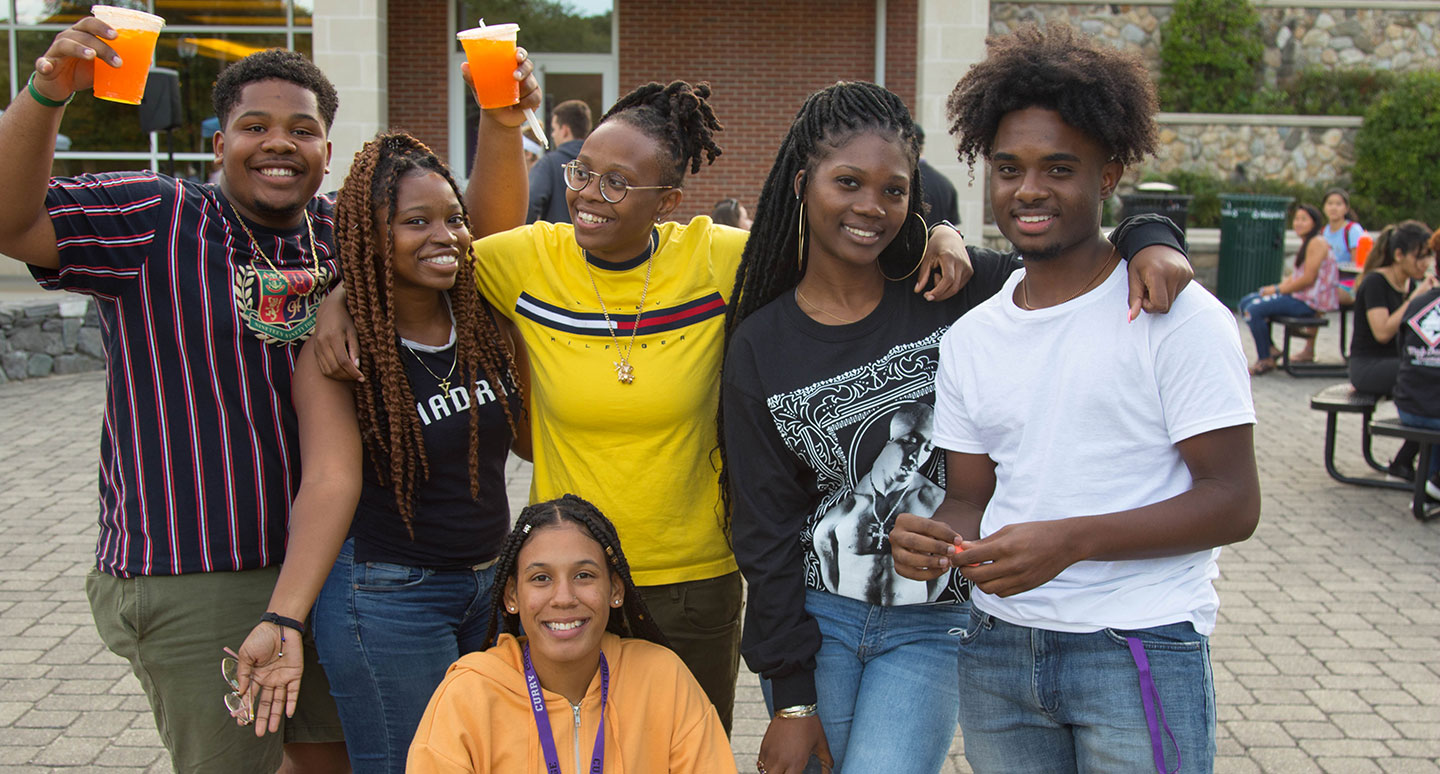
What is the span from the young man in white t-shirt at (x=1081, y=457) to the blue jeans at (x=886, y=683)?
0.18 meters

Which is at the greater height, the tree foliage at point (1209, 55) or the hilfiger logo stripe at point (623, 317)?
the tree foliage at point (1209, 55)

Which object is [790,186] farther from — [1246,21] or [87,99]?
[1246,21]

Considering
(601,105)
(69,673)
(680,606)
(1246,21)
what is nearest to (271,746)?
(680,606)

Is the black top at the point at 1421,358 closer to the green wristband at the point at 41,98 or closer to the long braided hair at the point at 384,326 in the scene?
the long braided hair at the point at 384,326

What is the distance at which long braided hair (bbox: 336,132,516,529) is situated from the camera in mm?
2707

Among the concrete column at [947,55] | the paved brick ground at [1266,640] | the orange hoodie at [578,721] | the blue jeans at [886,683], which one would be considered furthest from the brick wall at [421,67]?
the blue jeans at [886,683]

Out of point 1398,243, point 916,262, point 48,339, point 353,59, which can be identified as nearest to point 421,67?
point 353,59

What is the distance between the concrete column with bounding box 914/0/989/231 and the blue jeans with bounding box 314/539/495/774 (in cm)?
1196

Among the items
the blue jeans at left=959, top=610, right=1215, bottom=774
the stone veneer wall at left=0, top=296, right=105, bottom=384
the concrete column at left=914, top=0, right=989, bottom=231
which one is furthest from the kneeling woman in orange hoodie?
the concrete column at left=914, top=0, right=989, bottom=231

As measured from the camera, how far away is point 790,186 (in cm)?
275

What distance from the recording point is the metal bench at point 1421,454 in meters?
6.78

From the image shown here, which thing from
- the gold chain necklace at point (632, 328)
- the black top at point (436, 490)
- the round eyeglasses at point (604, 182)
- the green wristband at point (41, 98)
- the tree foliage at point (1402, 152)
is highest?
the tree foliage at point (1402, 152)

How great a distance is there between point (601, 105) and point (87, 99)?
22.0 feet

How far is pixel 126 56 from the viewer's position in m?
2.43
